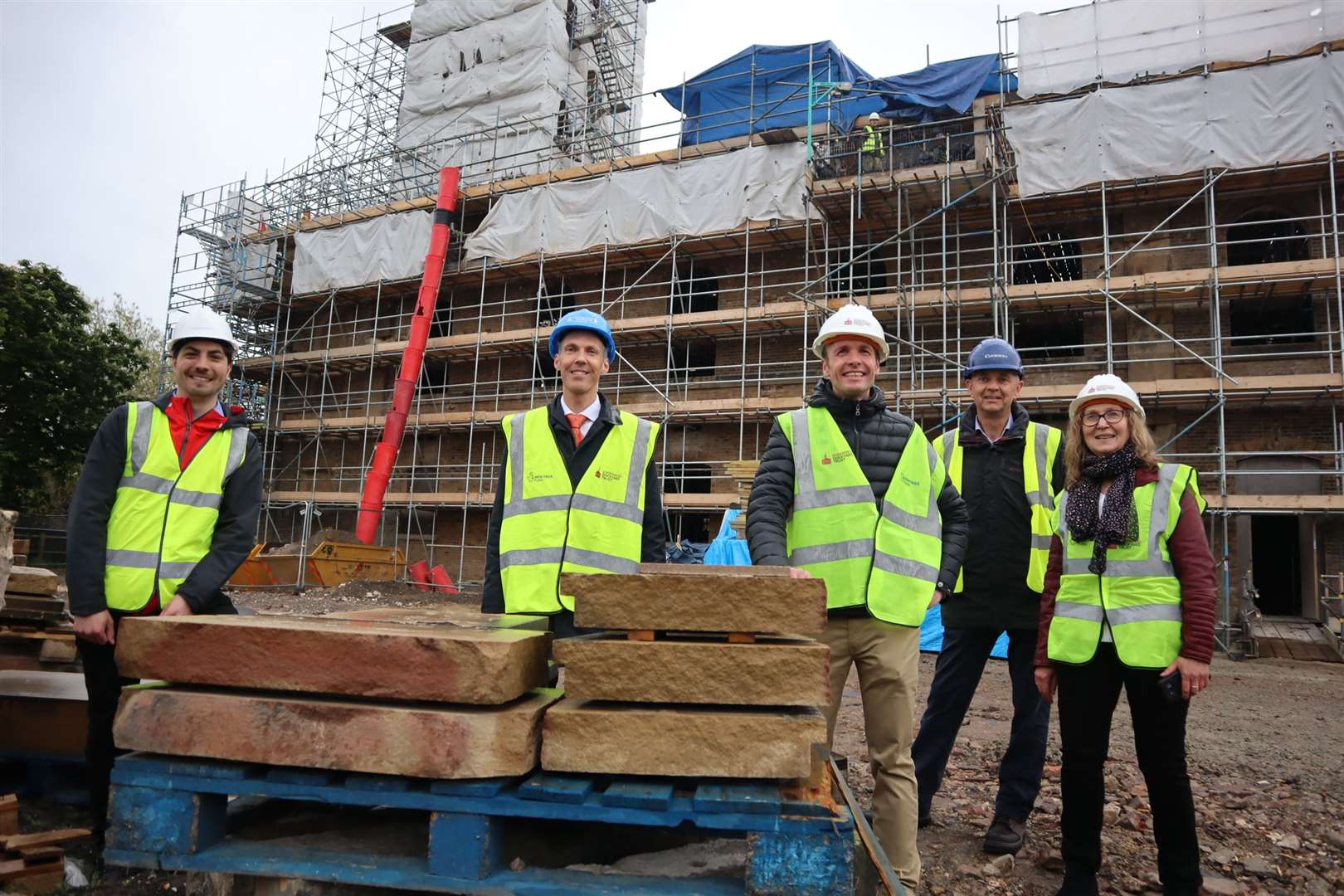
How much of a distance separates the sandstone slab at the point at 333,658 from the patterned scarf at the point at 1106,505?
2099mm

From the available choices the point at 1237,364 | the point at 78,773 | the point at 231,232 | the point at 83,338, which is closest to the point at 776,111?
the point at 1237,364

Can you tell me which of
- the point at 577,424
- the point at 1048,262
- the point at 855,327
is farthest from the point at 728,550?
the point at 855,327

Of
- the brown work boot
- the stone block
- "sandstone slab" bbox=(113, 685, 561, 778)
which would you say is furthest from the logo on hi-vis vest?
the stone block

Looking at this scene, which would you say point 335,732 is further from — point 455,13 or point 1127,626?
point 455,13

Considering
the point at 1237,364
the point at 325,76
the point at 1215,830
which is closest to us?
the point at 1215,830

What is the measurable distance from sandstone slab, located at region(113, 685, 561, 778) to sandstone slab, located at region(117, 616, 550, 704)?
0.05m

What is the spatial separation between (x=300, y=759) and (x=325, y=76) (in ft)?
98.7

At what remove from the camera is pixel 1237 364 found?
14.0m

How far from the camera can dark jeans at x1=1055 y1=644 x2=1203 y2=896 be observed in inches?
115

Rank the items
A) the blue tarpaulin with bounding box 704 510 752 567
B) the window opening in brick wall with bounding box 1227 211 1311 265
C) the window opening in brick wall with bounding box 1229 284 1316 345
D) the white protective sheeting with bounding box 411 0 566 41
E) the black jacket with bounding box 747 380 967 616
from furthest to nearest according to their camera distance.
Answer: the white protective sheeting with bounding box 411 0 566 41
the window opening in brick wall with bounding box 1227 211 1311 265
the window opening in brick wall with bounding box 1229 284 1316 345
the blue tarpaulin with bounding box 704 510 752 567
the black jacket with bounding box 747 380 967 616

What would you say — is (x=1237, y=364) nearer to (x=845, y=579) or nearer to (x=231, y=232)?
(x=845, y=579)

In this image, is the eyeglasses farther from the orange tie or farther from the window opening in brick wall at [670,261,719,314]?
the window opening in brick wall at [670,261,719,314]

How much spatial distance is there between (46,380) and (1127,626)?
28361mm

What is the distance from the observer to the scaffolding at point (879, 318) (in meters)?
13.3
